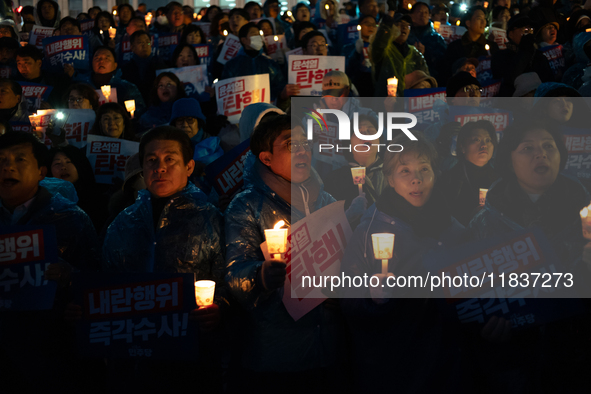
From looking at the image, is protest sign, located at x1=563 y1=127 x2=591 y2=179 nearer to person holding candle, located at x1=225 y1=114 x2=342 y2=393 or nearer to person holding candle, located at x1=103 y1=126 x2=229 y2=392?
person holding candle, located at x1=225 y1=114 x2=342 y2=393

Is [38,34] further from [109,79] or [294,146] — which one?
[294,146]

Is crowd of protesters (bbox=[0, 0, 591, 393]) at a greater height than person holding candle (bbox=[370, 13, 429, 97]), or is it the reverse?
person holding candle (bbox=[370, 13, 429, 97])

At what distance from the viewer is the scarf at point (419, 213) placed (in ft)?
8.70

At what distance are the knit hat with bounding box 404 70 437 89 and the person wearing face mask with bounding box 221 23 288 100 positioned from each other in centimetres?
192

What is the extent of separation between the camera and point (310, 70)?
630 centimetres

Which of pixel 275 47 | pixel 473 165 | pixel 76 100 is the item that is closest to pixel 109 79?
pixel 76 100

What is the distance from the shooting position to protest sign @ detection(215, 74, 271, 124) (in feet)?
19.3

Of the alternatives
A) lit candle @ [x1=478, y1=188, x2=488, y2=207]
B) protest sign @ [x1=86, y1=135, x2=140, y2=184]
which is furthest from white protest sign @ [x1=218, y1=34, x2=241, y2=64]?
lit candle @ [x1=478, y1=188, x2=488, y2=207]

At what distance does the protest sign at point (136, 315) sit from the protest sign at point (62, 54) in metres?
6.01

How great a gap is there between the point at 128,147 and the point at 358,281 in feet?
11.0

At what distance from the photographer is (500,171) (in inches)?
116

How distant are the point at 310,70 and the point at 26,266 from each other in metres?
4.36

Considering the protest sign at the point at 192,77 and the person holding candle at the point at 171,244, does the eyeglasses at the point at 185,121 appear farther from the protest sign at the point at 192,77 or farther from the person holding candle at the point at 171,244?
the person holding candle at the point at 171,244

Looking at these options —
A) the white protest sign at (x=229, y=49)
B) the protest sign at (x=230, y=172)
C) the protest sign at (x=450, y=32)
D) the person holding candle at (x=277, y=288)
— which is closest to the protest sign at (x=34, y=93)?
the white protest sign at (x=229, y=49)
